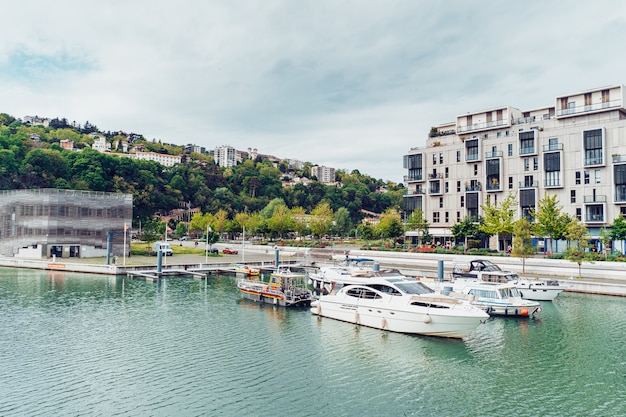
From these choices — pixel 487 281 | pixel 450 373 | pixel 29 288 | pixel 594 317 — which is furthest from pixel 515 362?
pixel 29 288

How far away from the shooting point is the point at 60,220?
68250mm

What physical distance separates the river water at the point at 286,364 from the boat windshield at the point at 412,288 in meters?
3.16

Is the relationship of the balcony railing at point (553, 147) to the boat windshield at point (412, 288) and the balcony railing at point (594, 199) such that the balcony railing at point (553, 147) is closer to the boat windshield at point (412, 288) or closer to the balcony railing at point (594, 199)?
the balcony railing at point (594, 199)

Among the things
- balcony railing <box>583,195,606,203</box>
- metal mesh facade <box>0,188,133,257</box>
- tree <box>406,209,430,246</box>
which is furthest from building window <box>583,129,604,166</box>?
metal mesh facade <box>0,188,133,257</box>

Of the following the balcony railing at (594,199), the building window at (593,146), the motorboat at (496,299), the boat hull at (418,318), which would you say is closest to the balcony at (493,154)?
the building window at (593,146)

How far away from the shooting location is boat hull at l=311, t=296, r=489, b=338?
28.1m

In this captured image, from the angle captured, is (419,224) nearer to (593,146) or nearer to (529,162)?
(529,162)

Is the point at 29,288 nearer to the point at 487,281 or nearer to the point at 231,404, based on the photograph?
the point at 231,404

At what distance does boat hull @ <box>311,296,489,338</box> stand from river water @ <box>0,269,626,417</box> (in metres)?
Answer: 0.61

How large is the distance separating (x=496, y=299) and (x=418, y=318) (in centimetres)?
999

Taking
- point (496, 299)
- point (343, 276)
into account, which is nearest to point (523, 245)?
point (496, 299)

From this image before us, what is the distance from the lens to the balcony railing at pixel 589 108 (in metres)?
72.2

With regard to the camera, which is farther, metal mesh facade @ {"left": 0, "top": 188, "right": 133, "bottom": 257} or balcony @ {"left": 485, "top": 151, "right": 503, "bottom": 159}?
balcony @ {"left": 485, "top": 151, "right": 503, "bottom": 159}

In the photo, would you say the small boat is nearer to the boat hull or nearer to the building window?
the boat hull
